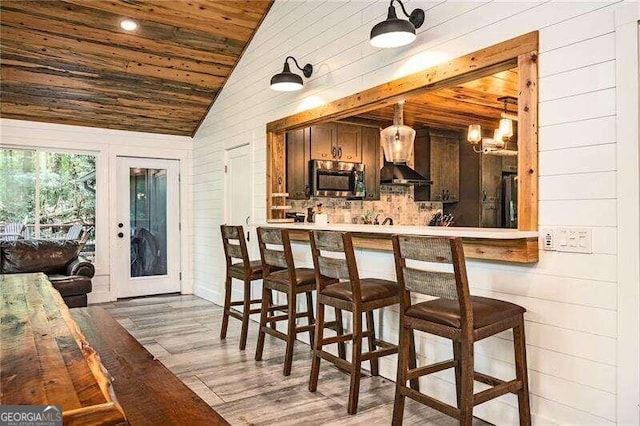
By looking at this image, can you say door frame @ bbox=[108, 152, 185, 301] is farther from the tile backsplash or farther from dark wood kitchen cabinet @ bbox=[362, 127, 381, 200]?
dark wood kitchen cabinet @ bbox=[362, 127, 381, 200]

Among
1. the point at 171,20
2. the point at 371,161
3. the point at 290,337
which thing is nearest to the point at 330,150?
the point at 371,161

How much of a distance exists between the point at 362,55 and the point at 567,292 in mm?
2324

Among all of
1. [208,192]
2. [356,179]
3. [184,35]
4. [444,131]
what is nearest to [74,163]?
[208,192]

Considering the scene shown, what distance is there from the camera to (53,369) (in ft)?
4.22

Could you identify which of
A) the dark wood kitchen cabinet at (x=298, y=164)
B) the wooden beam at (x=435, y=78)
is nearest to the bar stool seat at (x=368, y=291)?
the wooden beam at (x=435, y=78)

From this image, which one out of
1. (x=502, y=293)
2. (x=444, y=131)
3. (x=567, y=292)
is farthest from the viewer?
(x=444, y=131)

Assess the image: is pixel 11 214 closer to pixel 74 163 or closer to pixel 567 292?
pixel 74 163

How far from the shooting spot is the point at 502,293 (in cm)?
262

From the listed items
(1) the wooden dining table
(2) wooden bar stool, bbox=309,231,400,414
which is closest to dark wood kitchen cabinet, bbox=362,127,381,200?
(2) wooden bar stool, bbox=309,231,400,414

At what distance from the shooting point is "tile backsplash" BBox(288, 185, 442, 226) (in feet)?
20.2

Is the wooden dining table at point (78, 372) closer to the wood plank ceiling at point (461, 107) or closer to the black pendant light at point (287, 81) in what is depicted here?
the black pendant light at point (287, 81)

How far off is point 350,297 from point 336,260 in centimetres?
28

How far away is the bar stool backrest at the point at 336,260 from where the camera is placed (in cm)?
281

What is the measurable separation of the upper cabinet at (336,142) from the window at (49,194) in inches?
124
